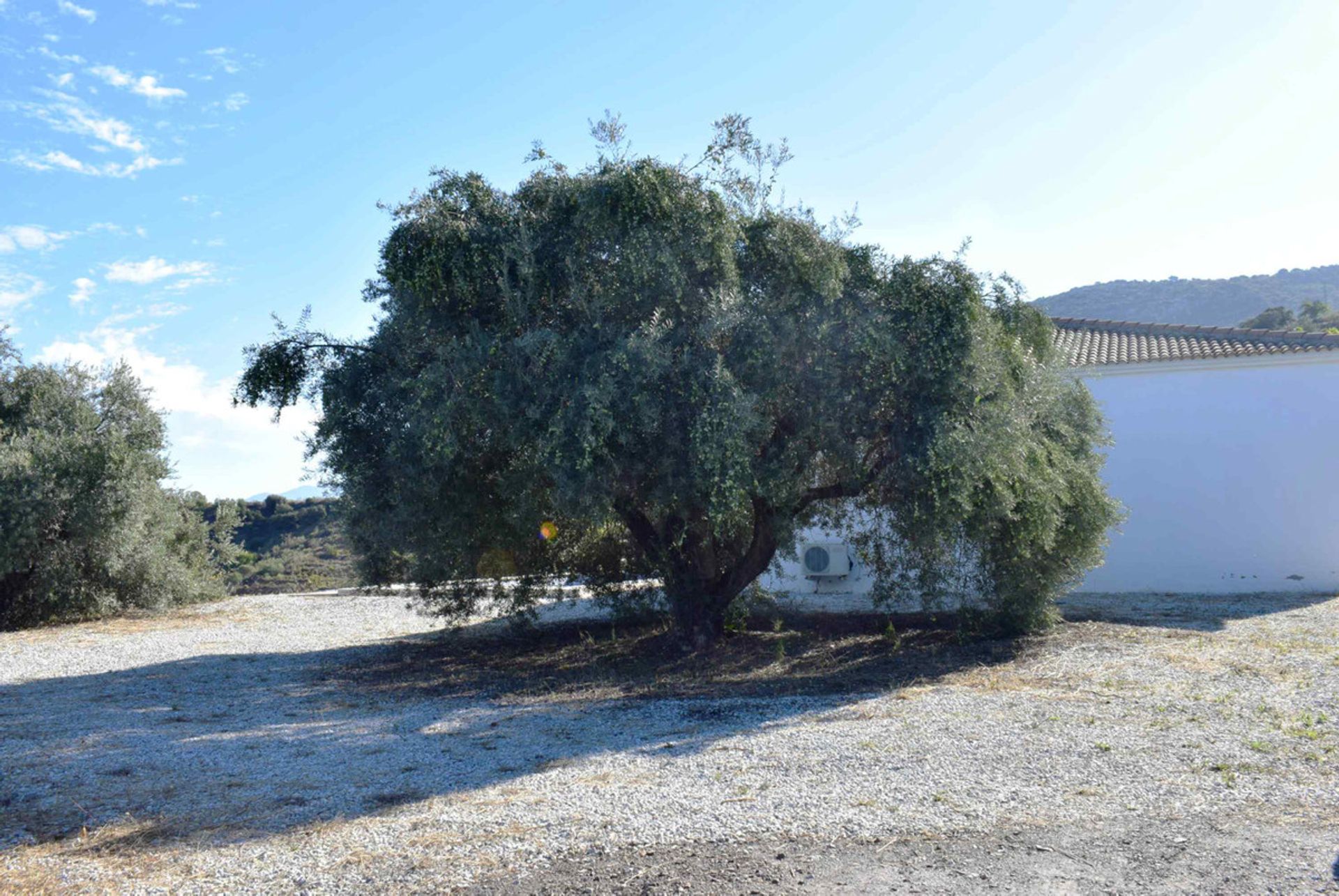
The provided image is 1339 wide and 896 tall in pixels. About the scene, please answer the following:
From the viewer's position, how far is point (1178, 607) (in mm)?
14414

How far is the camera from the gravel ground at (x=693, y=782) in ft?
14.6

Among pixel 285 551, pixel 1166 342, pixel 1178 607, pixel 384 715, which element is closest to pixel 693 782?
pixel 384 715

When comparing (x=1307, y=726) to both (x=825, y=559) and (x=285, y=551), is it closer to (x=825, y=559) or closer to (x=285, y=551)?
(x=825, y=559)

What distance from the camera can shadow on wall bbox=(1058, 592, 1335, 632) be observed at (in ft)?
42.4

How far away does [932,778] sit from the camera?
227 inches

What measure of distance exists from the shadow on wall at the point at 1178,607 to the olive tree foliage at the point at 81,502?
15.2 meters

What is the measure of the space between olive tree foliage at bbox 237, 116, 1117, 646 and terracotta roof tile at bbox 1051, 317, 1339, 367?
722cm

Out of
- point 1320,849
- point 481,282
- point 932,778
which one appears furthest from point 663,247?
point 1320,849

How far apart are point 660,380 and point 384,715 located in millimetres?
3915

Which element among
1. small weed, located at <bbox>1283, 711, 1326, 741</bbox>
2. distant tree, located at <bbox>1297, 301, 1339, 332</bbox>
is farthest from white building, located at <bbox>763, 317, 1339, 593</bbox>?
distant tree, located at <bbox>1297, 301, 1339, 332</bbox>

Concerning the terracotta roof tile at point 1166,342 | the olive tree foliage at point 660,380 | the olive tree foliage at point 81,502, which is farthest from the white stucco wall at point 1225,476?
the olive tree foliage at point 81,502

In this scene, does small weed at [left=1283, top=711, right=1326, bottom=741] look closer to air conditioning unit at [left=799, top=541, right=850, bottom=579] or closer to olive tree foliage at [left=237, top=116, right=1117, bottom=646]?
olive tree foliage at [left=237, top=116, right=1117, bottom=646]

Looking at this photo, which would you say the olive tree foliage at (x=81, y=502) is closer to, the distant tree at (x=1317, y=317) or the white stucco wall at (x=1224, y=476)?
A: the white stucco wall at (x=1224, y=476)

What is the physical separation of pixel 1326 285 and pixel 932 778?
74.3 meters
